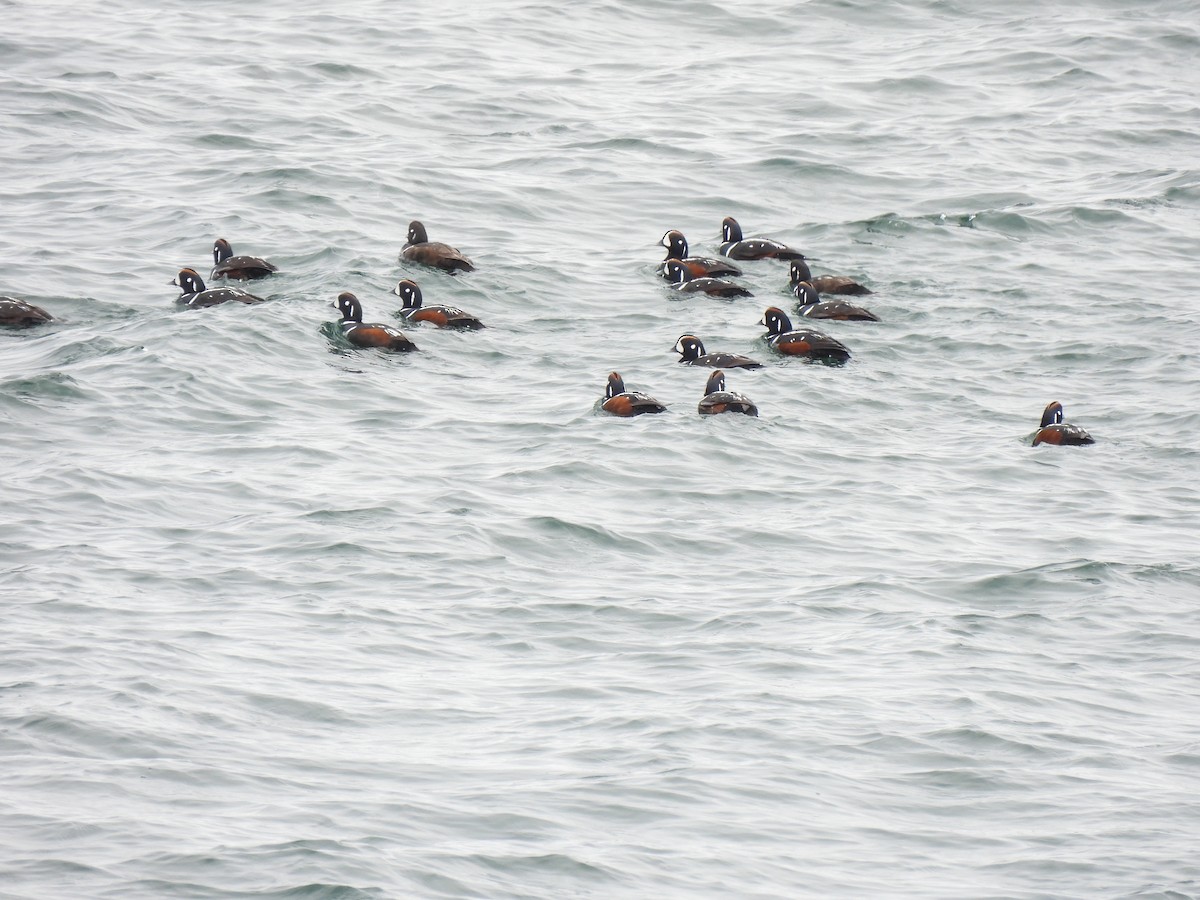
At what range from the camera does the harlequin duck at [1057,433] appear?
56.9 feet

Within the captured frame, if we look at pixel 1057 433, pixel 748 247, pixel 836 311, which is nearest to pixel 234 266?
pixel 748 247

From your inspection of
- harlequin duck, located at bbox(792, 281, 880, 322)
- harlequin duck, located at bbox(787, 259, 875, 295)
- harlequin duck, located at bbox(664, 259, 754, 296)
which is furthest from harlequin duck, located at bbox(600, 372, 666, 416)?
harlequin duck, located at bbox(787, 259, 875, 295)

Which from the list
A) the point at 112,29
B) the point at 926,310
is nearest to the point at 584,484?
the point at 926,310

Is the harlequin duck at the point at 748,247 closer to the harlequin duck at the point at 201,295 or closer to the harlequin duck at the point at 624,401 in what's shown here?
the harlequin duck at the point at 624,401

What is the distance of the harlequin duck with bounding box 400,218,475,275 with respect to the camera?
22.1 metres

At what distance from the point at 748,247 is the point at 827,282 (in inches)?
68.0

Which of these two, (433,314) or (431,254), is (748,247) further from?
(433,314)

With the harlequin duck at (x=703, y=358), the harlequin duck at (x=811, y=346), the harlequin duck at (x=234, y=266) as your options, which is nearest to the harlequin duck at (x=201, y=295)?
the harlequin duck at (x=234, y=266)

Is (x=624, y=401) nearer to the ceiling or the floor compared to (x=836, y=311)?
nearer to the floor

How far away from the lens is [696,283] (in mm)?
22078

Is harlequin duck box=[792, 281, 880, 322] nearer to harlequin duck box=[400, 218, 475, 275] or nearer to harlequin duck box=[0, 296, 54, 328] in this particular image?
harlequin duck box=[400, 218, 475, 275]

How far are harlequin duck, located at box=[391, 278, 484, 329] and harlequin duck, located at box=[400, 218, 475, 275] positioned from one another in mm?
1549

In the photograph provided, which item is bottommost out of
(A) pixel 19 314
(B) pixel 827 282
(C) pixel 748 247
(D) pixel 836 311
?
(A) pixel 19 314

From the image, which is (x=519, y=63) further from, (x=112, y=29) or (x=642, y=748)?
(x=642, y=748)
